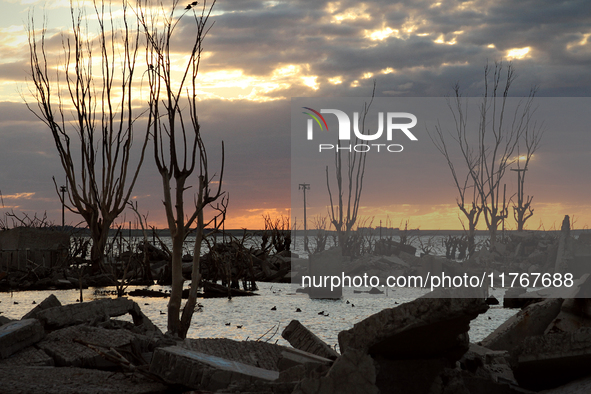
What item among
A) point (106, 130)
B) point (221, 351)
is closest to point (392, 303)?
point (221, 351)

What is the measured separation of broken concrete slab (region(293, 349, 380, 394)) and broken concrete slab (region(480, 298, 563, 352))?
2.79 meters

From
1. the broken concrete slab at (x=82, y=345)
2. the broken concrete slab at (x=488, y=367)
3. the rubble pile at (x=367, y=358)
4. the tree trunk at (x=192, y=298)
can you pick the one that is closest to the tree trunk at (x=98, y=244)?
the tree trunk at (x=192, y=298)

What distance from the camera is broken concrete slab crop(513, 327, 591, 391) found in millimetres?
3098

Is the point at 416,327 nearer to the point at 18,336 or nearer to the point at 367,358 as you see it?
the point at 367,358

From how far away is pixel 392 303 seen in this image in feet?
36.2

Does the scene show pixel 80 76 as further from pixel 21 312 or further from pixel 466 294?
pixel 466 294

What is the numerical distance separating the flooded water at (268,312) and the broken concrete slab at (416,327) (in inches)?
126

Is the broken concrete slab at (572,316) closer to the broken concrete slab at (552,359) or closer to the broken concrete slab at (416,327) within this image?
the broken concrete slab at (552,359)

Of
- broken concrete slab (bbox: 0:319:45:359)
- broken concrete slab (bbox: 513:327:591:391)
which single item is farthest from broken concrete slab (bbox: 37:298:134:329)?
broken concrete slab (bbox: 513:327:591:391)

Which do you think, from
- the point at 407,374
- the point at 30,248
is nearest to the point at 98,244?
the point at 30,248

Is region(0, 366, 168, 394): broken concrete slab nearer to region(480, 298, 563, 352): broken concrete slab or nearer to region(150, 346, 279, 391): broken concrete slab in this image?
region(150, 346, 279, 391): broken concrete slab

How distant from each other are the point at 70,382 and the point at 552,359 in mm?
3012

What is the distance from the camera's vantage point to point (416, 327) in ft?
8.96

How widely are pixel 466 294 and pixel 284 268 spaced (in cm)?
1341
